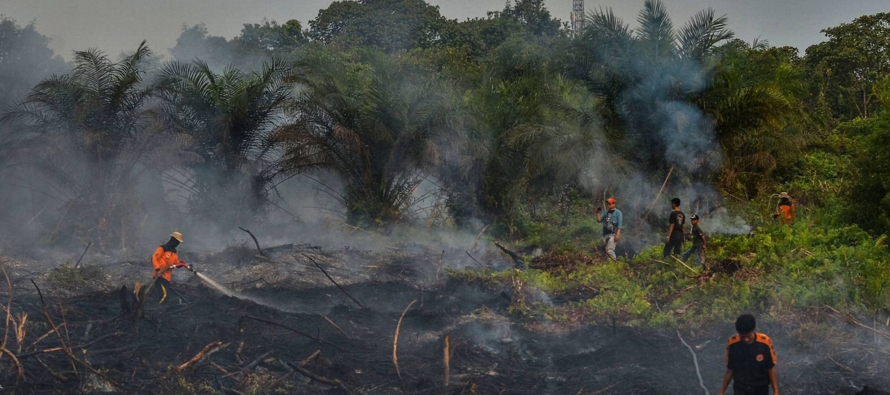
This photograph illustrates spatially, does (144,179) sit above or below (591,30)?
below

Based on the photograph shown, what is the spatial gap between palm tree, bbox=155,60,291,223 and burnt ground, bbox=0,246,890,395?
5813 mm

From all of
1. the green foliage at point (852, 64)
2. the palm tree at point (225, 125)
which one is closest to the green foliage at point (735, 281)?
the palm tree at point (225, 125)

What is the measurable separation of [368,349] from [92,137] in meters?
9.61

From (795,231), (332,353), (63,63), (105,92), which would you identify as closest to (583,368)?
(332,353)

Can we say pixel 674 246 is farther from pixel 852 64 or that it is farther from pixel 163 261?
pixel 852 64

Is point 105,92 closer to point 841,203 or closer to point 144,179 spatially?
point 144,179

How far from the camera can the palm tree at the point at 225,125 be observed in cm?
1925

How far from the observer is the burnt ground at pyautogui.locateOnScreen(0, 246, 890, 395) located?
9.16 meters

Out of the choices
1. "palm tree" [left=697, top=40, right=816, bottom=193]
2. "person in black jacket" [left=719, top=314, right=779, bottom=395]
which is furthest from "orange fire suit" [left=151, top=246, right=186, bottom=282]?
"palm tree" [left=697, top=40, right=816, bottom=193]

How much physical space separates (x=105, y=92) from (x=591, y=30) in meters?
9.88

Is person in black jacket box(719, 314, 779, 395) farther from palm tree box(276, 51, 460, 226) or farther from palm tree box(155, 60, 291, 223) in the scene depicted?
palm tree box(155, 60, 291, 223)

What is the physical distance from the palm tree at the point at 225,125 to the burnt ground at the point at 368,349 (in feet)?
19.1

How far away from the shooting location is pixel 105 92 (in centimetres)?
1823

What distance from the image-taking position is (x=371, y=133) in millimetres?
19703
